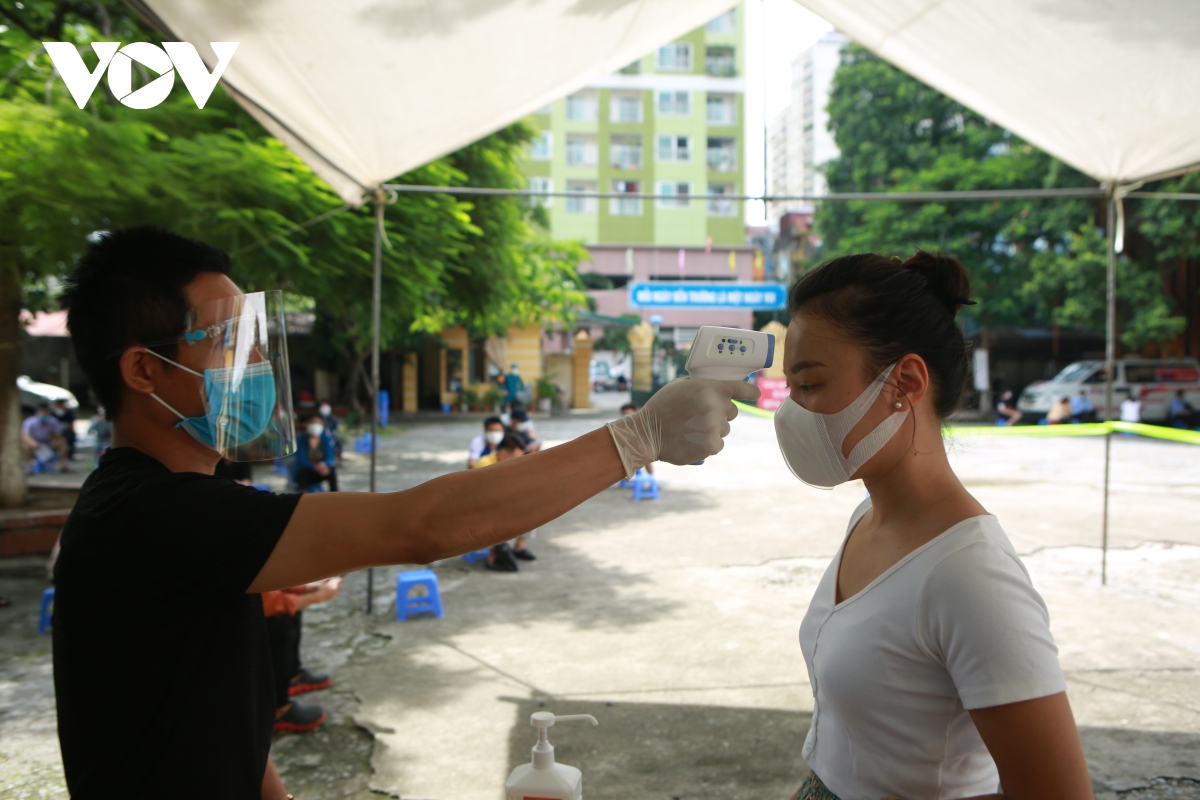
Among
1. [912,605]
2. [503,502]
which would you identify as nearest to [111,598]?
[503,502]

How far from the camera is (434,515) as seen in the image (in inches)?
47.3

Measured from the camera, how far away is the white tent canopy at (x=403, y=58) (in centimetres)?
259

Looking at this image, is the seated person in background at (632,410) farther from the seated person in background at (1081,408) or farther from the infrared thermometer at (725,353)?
the seated person in background at (1081,408)

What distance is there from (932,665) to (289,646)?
3.29 m

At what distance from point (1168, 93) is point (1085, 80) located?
32cm

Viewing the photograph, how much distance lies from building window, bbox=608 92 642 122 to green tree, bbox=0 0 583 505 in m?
30.8

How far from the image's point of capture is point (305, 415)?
49.6 feet

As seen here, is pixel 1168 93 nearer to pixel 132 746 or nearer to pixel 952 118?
pixel 132 746

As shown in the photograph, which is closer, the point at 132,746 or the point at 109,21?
the point at 132,746

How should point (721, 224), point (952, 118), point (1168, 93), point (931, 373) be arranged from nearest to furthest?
point (931, 373), point (1168, 93), point (952, 118), point (721, 224)

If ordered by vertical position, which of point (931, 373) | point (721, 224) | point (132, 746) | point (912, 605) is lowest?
point (132, 746)

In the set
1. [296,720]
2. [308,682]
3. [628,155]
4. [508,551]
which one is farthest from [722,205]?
[296,720]

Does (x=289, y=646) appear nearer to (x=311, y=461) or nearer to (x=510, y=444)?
(x=510, y=444)

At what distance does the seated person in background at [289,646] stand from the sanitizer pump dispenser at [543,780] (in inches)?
78.2
